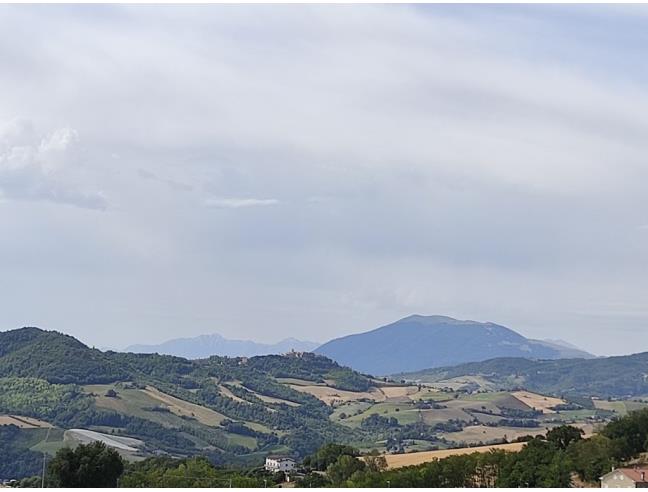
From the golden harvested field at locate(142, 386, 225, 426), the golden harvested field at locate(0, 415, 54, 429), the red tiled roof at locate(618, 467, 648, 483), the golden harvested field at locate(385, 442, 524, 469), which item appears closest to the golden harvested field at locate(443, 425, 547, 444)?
the golden harvested field at locate(142, 386, 225, 426)

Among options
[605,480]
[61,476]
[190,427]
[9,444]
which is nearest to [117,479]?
[61,476]

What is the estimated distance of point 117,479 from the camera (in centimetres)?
6462

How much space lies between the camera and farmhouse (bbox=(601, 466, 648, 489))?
197ft

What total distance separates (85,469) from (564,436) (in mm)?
41193

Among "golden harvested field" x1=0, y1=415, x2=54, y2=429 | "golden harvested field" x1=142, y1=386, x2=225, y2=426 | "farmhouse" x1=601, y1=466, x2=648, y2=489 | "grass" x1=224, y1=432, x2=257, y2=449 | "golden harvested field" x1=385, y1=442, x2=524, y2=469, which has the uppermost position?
"golden harvested field" x1=142, y1=386, x2=225, y2=426

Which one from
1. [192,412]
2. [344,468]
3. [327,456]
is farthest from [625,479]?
[192,412]

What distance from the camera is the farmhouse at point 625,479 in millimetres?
60000

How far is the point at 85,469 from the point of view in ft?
202

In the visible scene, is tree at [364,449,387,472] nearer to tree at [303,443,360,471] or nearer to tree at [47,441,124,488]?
tree at [303,443,360,471]

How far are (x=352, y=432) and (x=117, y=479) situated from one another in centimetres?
13838

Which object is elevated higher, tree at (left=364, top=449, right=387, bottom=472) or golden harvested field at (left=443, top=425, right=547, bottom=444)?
golden harvested field at (left=443, top=425, right=547, bottom=444)

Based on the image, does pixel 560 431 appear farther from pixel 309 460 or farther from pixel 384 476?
pixel 309 460

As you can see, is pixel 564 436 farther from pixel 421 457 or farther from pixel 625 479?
pixel 421 457

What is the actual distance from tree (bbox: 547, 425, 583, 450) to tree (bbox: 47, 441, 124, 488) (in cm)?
3777
